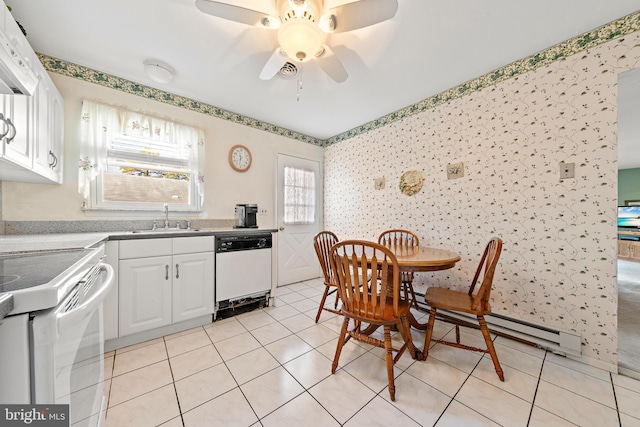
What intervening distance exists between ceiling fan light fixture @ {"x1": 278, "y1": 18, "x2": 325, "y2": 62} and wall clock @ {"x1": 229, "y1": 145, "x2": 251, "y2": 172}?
1.81 m

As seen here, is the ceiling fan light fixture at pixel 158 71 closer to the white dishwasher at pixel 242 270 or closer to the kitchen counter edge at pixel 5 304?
the white dishwasher at pixel 242 270

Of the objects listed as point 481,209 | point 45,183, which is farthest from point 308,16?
point 45,183

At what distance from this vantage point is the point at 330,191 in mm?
3850

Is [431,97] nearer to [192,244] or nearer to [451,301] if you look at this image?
[451,301]

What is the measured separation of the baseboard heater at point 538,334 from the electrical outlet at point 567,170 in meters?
1.20

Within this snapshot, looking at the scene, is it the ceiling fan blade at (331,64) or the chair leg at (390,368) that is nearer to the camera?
the chair leg at (390,368)

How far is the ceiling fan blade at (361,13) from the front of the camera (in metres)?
1.17

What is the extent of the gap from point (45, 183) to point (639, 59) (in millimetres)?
4593

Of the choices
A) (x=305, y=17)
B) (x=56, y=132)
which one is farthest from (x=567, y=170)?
Result: (x=56, y=132)

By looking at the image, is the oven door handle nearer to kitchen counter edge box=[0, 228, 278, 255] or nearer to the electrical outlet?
kitchen counter edge box=[0, 228, 278, 255]

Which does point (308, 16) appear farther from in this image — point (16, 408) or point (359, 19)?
point (16, 408)

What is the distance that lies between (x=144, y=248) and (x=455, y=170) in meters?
3.03

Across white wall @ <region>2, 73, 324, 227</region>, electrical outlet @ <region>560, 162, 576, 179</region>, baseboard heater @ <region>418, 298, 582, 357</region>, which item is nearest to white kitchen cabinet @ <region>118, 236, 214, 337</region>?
white wall @ <region>2, 73, 324, 227</region>

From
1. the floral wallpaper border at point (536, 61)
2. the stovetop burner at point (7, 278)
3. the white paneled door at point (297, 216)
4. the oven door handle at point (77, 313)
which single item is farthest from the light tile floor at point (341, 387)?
the floral wallpaper border at point (536, 61)
